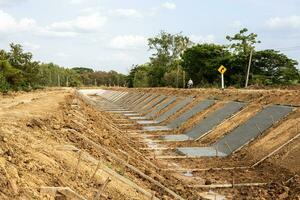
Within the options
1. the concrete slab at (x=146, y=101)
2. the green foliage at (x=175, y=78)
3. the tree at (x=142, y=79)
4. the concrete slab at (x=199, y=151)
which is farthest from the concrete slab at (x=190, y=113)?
the tree at (x=142, y=79)

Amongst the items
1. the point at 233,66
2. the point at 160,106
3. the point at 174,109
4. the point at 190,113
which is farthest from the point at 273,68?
the point at 190,113

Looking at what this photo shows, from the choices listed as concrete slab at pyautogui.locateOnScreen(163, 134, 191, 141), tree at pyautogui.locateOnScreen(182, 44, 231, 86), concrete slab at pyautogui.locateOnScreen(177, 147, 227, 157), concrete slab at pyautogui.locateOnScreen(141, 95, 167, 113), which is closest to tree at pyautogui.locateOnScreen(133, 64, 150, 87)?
tree at pyautogui.locateOnScreen(182, 44, 231, 86)

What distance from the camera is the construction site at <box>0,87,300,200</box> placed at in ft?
27.4

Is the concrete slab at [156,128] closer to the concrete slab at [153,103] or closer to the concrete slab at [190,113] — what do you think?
the concrete slab at [190,113]

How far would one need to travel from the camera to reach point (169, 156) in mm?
18344

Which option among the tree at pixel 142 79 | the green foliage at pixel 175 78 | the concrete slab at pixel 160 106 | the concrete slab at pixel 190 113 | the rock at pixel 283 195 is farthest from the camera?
the tree at pixel 142 79

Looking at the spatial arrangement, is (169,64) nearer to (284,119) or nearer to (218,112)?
(218,112)

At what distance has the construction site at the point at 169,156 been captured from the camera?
27.4 ft

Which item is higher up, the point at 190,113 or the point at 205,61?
the point at 205,61

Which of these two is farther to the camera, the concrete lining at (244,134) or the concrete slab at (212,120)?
the concrete slab at (212,120)

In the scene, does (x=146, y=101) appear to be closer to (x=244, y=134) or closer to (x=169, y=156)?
(x=244, y=134)

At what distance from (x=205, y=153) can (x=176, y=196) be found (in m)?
7.30

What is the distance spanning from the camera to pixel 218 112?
81.7 feet

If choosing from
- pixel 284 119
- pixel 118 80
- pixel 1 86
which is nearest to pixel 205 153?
pixel 284 119
